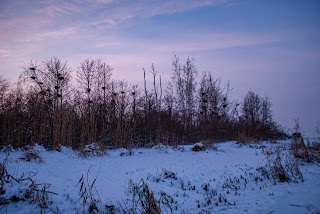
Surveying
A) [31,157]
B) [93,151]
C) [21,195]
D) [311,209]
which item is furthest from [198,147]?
[21,195]

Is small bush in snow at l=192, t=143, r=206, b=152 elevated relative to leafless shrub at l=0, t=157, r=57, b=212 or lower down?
lower down

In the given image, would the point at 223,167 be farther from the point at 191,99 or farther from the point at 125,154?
the point at 191,99

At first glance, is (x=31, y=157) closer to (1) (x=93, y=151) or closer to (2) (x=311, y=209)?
(1) (x=93, y=151)

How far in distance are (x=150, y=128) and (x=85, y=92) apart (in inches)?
328

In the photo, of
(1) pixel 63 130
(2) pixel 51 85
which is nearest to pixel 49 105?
(1) pixel 63 130

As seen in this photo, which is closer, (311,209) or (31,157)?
(311,209)

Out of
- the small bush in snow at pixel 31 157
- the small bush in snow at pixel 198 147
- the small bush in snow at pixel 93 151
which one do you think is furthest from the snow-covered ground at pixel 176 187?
the small bush in snow at pixel 198 147

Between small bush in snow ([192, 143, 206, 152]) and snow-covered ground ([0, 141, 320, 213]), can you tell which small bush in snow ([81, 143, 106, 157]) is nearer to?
snow-covered ground ([0, 141, 320, 213])

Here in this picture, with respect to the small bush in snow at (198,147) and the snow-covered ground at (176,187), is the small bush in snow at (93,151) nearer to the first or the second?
the snow-covered ground at (176,187)

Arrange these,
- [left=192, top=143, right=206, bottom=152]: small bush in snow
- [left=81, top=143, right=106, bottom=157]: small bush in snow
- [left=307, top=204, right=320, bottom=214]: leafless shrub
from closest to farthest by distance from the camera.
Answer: [left=307, top=204, right=320, bottom=214]: leafless shrub → [left=81, top=143, right=106, bottom=157]: small bush in snow → [left=192, top=143, right=206, bottom=152]: small bush in snow

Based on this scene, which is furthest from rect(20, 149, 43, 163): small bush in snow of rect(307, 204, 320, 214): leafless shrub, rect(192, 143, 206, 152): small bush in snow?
rect(192, 143, 206, 152): small bush in snow

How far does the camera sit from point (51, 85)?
18656 millimetres

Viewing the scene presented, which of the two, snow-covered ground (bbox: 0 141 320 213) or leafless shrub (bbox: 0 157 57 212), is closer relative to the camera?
leafless shrub (bbox: 0 157 57 212)

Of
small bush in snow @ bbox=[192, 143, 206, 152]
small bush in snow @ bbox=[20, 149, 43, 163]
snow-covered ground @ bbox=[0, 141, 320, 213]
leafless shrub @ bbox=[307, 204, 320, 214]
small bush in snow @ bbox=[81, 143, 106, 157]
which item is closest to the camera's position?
leafless shrub @ bbox=[307, 204, 320, 214]
